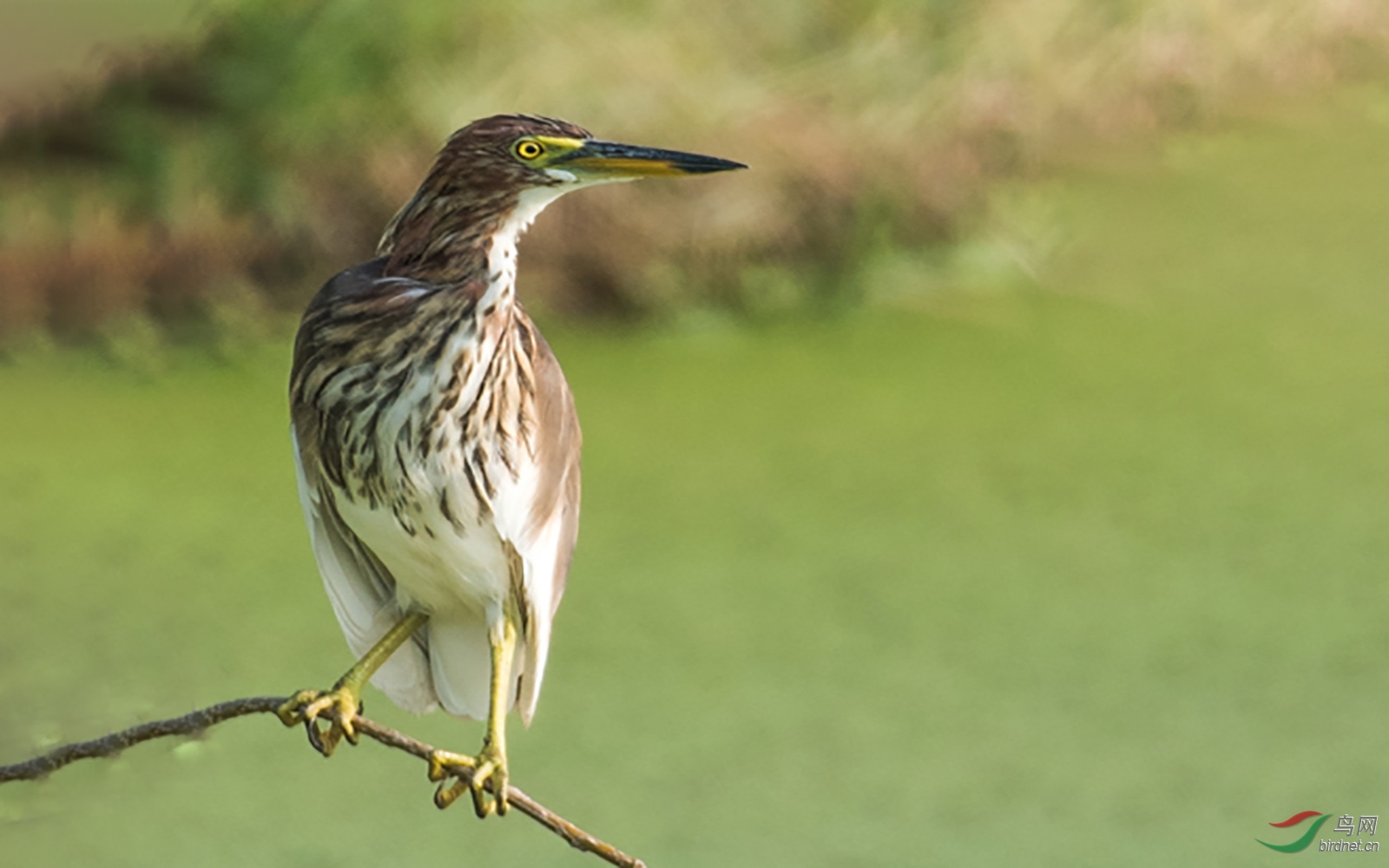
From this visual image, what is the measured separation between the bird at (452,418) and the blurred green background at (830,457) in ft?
2.88

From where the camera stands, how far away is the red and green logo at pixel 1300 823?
232cm

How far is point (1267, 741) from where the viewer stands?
97.6 inches

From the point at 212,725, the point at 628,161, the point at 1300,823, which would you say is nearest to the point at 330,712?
the point at 212,725

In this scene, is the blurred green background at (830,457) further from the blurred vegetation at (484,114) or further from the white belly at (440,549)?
the white belly at (440,549)

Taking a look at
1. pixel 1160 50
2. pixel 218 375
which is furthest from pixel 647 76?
pixel 1160 50

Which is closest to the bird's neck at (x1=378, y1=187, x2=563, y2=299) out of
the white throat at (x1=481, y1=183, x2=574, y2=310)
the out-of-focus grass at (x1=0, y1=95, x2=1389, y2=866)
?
the white throat at (x1=481, y1=183, x2=574, y2=310)

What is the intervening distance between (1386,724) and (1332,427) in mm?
843

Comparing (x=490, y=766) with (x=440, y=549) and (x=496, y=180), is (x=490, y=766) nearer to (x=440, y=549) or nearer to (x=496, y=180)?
(x=440, y=549)

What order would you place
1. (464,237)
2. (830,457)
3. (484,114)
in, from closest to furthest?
(464,237), (830,457), (484,114)

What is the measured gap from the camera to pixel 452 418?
4.40 ft

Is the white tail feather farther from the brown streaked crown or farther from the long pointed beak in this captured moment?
the long pointed beak

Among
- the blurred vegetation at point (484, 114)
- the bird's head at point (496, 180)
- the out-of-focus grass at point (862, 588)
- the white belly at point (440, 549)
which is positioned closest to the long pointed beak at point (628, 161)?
the bird's head at point (496, 180)

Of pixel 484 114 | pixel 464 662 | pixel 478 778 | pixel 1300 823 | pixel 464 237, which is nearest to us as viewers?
pixel 464 237

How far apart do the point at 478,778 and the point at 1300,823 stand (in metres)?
1.32
